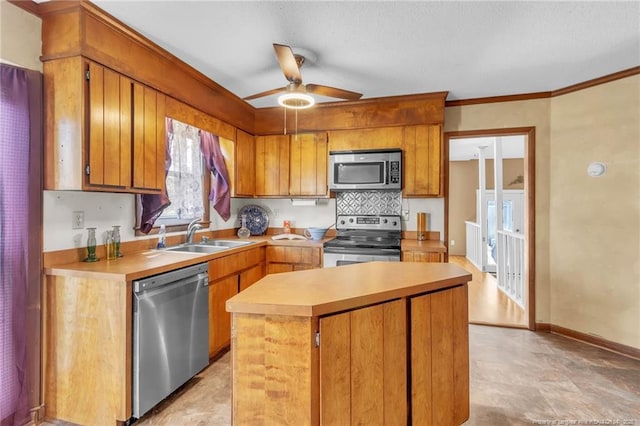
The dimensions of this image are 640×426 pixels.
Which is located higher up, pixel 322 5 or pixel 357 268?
pixel 322 5

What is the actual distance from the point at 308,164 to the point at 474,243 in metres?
4.94

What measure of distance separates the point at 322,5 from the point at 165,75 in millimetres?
1379

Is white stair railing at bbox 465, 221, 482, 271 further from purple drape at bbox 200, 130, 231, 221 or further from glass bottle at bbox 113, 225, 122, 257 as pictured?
glass bottle at bbox 113, 225, 122, 257

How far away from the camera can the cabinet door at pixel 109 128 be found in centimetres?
194

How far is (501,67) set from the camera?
8.93ft

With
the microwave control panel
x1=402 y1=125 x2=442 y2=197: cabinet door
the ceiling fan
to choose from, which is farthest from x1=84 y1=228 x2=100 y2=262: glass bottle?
x1=402 y1=125 x2=442 y2=197: cabinet door

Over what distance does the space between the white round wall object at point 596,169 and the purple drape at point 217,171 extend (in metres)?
3.63

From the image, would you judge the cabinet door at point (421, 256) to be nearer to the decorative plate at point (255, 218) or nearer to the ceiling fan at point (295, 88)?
the ceiling fan at point (295, 88)

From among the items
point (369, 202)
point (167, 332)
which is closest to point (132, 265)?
point (167, 332)

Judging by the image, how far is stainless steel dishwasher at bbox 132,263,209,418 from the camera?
Result: 1876mm

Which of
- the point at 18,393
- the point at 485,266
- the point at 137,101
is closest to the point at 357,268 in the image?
the point at 137,101

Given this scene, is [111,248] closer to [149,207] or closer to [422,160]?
[149,207]

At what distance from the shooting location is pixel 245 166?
378cm

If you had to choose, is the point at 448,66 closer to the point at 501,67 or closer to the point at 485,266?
the point at 501,67
